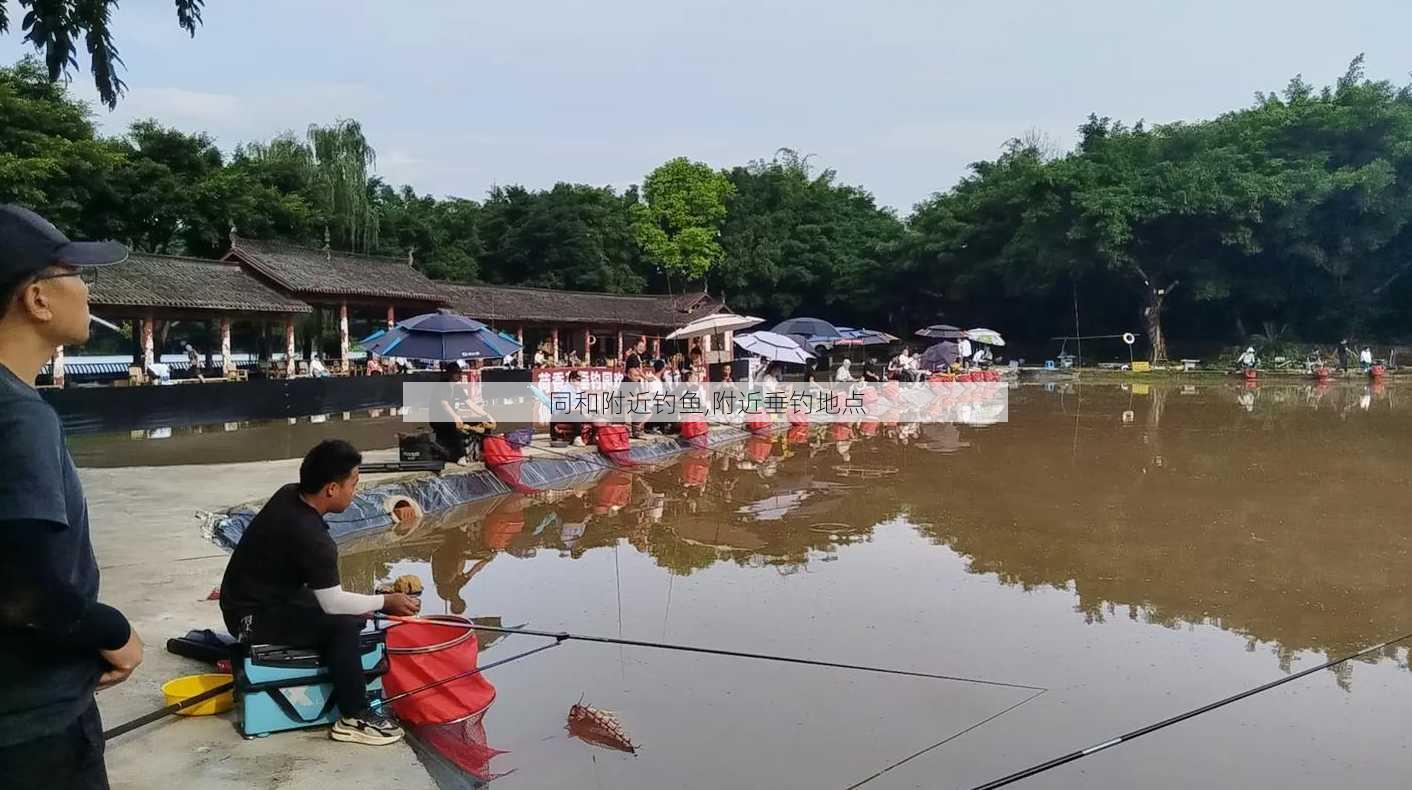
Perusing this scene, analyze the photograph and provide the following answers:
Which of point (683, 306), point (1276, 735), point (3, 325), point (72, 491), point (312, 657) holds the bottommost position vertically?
point (1276, 735)

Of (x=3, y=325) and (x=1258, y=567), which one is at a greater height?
(x=3, y=325)

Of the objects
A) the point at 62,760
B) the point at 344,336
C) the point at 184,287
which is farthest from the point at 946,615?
the point at 344,336

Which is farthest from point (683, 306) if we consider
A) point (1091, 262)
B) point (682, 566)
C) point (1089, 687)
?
point (1089, 687)

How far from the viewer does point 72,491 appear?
5.90 feet

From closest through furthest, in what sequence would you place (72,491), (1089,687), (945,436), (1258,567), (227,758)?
(72,491), (227,758), (1089,687), (1258,567), (945,436)

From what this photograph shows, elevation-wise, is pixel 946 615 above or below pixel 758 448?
below

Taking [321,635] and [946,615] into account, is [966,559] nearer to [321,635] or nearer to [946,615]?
[946,615]

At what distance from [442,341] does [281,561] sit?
27.2ft

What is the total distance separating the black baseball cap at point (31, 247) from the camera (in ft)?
5.87

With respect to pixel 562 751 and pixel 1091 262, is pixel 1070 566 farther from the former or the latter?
pixel 1091 262

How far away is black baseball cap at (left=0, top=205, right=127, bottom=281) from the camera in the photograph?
5.87ft

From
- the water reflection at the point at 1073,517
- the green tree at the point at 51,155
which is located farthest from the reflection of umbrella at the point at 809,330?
the green tree at the point at 51,155

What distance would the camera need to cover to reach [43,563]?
1.69 m

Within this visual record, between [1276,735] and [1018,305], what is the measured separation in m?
41.9
